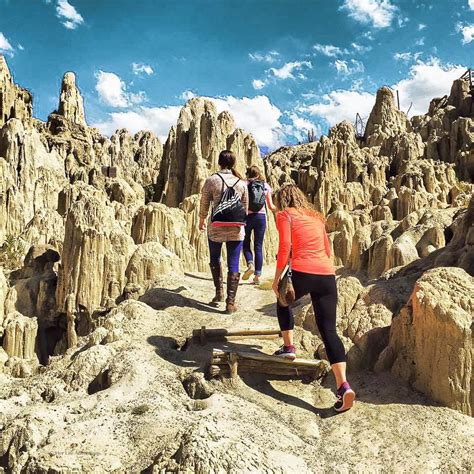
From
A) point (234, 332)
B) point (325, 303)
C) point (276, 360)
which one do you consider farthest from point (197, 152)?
point (325, 303)

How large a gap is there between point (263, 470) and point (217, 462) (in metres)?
0.46

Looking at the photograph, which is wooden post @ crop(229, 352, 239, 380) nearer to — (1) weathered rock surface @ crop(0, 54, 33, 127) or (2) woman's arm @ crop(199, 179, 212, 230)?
(2) woman's arm @ crop(199, 179, 212, 230)

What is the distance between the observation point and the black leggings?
5766 mm

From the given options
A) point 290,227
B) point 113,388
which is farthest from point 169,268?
point 290,227

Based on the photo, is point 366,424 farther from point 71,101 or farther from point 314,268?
point 71,101

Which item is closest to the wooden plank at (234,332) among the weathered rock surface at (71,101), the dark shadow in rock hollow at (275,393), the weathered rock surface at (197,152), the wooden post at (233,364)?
the dark shadow in rock hollow at (275,393)

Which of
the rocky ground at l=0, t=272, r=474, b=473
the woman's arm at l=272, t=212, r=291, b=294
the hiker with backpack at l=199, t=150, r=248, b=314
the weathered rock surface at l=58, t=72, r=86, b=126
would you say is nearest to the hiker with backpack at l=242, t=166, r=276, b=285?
the hiker with backpack at l=199, t=150, r=248, b=314

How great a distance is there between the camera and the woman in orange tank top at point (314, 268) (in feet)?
18.9

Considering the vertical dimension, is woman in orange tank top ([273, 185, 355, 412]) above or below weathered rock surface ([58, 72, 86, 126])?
below

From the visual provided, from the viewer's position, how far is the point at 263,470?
4434 millimetres

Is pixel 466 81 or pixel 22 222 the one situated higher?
pixel 466 81

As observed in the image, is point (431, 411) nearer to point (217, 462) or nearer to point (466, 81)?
point (217, 462)

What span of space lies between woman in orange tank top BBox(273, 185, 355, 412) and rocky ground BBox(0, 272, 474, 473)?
0.64 m

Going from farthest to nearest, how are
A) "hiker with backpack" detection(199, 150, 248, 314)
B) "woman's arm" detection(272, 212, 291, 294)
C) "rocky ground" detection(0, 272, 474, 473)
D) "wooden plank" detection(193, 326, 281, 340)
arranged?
"hiker with backpack" detection(199, 150, 248, 314) → "wooden plank" detection(193, 326, 281, 340) → "woman's arm" detection(272, 212, 291, 294) → "rocky ground" detection(0, 272, 474, 473)
